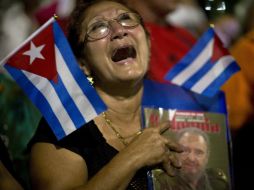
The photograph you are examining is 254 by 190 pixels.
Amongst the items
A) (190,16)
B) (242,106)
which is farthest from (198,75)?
(190,16)

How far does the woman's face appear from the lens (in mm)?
1950

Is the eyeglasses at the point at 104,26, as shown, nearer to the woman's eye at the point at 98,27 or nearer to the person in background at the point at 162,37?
the woman's eye at the point at 98,27

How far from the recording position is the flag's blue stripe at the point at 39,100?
1787 millimetres

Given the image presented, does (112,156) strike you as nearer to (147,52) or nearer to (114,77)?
(114,77)

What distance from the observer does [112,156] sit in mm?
1811

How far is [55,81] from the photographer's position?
187 cm

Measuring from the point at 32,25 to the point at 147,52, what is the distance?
1.02 metres

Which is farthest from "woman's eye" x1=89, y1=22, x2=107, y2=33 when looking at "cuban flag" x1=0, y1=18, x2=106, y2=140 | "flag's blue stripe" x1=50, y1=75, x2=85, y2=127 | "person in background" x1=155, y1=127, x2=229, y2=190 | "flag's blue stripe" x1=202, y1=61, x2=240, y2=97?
"flag's blue stripe" x1=202, y1=61, x2=240, y2=97

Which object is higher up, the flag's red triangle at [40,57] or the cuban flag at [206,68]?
the flag's red triangle at [40,57]

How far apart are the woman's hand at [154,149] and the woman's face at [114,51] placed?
0.26 meters

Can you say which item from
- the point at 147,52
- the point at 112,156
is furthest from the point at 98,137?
the point at 147,52

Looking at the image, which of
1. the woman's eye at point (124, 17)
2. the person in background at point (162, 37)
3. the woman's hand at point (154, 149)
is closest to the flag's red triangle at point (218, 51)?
the person in background at point (162, 37)

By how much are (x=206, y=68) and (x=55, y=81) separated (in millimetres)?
804

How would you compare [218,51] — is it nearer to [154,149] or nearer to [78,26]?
[78,26]
